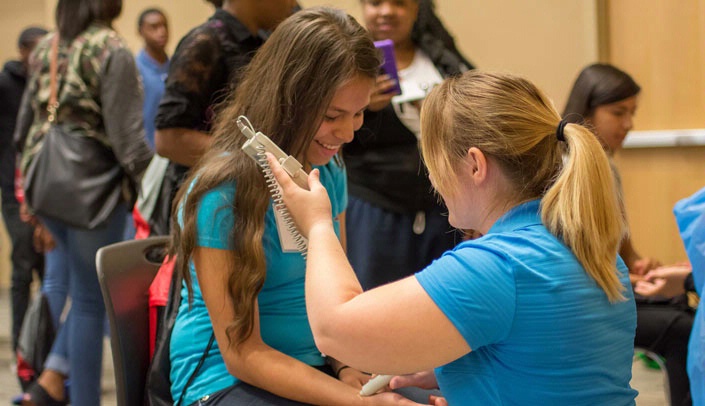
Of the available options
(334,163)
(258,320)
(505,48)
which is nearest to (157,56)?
(505,48)

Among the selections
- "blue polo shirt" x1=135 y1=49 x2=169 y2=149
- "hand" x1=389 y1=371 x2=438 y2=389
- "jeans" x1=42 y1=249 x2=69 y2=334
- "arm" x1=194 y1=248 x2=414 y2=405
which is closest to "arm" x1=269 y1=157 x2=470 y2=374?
"hand" x1=389 y1=371 x2=438 y2=389

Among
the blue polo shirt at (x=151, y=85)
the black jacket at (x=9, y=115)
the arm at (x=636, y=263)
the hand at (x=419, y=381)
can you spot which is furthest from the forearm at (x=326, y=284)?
the blue polo shirt at (x=151, y=85)

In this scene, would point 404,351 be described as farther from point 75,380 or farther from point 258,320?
point 75,380

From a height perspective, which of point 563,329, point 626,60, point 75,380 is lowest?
point 75,380

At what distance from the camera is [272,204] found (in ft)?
5.30

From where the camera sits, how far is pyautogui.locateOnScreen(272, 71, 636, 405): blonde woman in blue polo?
1.12 m

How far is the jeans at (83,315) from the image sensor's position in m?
2.67

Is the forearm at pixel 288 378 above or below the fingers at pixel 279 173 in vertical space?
below

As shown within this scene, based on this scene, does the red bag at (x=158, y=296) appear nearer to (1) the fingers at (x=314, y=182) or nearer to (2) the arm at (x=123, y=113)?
(1) the fingers at (x=314, y=182)

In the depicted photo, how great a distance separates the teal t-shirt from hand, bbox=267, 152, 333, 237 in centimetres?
25

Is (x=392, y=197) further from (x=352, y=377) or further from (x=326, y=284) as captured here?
(x=326, y=284)

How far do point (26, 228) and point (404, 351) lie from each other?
10.9ft


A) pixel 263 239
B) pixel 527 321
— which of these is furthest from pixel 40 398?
pixel 527 321

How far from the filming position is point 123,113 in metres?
2.74
